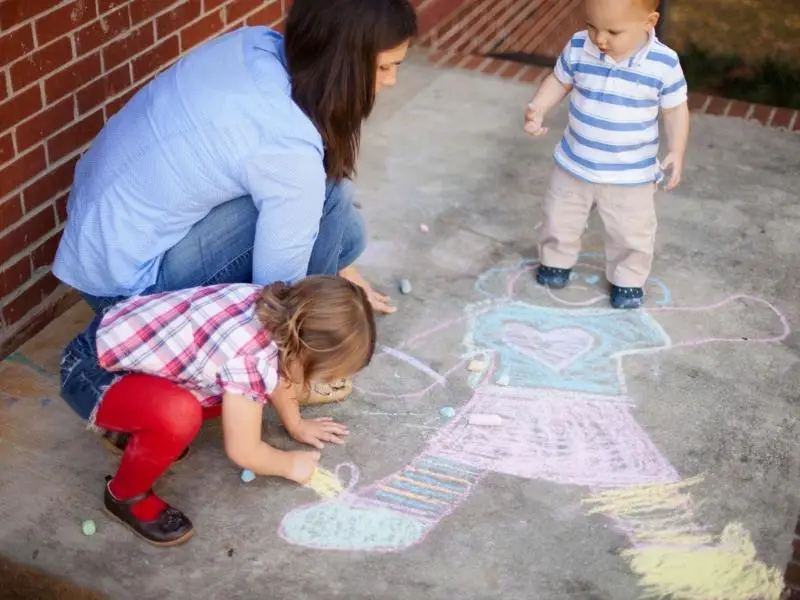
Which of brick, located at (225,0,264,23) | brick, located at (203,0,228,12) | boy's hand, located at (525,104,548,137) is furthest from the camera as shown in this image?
brick, located at (225,0,264,23)

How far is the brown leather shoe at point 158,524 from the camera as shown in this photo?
2447 millimetres

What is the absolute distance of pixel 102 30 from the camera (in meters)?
3.10

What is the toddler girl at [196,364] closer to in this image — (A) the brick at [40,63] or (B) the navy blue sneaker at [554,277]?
(A) the brick at [40,63]

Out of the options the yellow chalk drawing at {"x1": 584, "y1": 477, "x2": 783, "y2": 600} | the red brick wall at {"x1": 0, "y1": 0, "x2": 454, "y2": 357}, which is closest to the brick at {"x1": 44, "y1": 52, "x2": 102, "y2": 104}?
the red brick wall at {"x1": 0, "y1": 0, "x2": 454, "y2": 357}

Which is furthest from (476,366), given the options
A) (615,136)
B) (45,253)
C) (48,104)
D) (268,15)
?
(268,15)

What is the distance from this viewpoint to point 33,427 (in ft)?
9.09

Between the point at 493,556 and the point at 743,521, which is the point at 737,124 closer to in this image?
the point at 743,521

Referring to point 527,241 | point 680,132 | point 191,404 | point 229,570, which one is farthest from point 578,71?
point 229,570

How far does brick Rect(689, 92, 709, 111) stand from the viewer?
4.82m

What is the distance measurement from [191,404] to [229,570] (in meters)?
0.40

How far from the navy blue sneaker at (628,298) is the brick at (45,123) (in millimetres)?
1807

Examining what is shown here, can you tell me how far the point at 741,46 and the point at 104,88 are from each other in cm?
496

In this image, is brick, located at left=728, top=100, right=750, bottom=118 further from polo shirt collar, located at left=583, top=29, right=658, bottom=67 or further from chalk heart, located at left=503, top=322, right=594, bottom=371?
chalk heart, located at left=503, top=322, right=594, bottom=371

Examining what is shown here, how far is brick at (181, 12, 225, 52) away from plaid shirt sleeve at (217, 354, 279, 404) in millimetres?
1648
